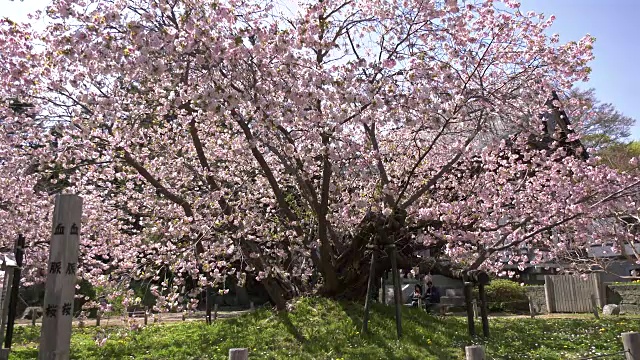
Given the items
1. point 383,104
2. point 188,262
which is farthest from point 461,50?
point 188,262

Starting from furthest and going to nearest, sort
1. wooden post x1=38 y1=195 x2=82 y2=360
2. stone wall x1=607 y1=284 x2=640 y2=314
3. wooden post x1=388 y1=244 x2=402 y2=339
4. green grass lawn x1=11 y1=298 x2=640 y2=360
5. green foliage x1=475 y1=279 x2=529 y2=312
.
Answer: green foliage x1=475 y1=279 x2=529 y2=312 < stone wall x1=607 y1=284 x2=640 y2=314 < wooden post x1=388 y1=244 x2=402 y2=339 < green grass lawn x1=11 y1=298 x2=640 y2=360 < wooden post x1=38 y1=195 x2=82 y2=360

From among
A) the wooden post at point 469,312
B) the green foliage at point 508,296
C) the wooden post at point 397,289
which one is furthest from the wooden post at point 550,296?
the wooden post at point 397,289

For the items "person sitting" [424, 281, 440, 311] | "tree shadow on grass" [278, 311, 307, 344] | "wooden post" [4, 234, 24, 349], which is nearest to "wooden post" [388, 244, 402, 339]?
"tree shadow on grass" [278, 311, 307, 344]

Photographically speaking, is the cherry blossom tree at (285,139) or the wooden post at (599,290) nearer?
the cherry blossom tree at (285,139)

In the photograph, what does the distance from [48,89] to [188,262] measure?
4275 mm

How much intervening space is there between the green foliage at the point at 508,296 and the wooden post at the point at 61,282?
20.5 meters

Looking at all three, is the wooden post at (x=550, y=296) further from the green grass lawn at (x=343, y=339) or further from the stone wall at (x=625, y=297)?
the green grass lawn at (x=343, y=339)

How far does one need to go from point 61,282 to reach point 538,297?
69.5 ft

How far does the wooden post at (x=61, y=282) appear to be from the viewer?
4828 millimetres

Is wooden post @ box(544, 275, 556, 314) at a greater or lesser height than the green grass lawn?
greater

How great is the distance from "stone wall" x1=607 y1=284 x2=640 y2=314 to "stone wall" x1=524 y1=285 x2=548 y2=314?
2603 mm

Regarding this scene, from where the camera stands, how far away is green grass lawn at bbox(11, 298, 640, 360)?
9.55 meters

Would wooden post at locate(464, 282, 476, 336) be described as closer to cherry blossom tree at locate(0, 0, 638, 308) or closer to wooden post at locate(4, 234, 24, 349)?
cherry blossom tree at locate(0, 0, 638, 308)

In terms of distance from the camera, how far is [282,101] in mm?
8344
